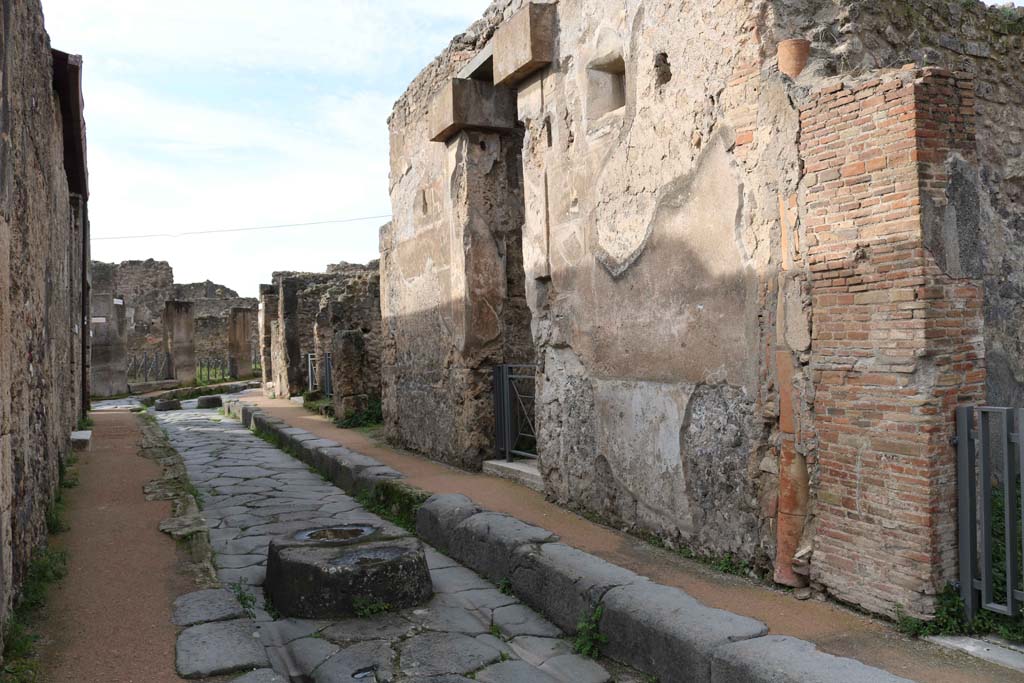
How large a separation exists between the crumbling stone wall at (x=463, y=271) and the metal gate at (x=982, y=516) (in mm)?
4646

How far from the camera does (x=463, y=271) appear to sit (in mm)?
7336

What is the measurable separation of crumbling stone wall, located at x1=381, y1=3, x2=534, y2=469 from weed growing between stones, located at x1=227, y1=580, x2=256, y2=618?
3110mm

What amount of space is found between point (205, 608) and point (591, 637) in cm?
168

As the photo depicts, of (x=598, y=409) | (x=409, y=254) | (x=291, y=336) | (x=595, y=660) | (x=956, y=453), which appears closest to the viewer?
(x=956, y=453)

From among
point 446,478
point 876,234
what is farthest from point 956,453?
point 446,478

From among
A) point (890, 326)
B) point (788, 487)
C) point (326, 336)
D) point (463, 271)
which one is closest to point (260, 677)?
point (788, 487)

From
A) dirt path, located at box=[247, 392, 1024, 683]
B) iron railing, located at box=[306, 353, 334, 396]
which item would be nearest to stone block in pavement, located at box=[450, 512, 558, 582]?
dirt path, located at box=[247, 392, 1024, 683]

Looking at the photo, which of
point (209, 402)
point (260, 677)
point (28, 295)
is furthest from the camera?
point (209, 402)

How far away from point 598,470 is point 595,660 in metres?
1.79

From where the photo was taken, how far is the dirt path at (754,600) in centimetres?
286

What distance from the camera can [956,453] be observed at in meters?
3.22

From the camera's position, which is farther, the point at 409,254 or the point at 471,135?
the point at 409,254

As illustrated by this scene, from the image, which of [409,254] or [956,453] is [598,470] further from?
[409,254]

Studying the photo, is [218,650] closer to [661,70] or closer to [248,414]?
[661,70]
